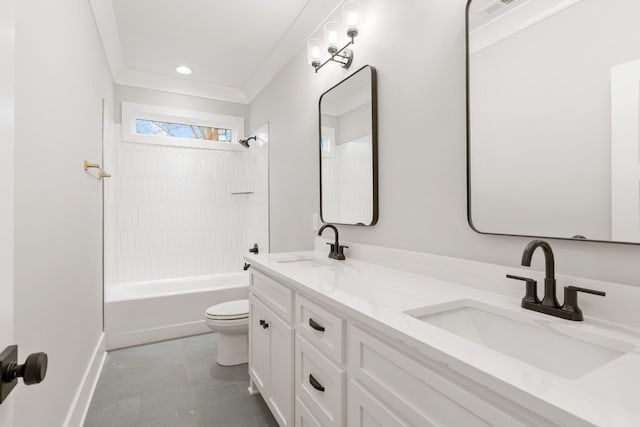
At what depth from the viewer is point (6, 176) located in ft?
1.74

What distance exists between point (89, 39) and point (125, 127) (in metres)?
1.48

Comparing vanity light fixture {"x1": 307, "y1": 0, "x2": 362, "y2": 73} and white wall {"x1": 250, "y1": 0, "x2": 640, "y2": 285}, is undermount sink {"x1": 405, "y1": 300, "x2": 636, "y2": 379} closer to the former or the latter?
white wall {"x1": 250, "y1": 0, "x2": 640, "y2": 285}

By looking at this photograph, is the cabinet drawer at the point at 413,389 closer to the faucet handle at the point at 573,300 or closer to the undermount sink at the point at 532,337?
the undermount sink at the point at 532,337

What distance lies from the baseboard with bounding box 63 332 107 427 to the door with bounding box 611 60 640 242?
7.73 ft

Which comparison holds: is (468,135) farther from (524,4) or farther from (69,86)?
(69,86)

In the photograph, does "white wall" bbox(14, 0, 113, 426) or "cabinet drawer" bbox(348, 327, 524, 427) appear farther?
"white wall" bbox(14, 0, 113, 426)

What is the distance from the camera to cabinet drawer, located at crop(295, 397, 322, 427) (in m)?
1.23

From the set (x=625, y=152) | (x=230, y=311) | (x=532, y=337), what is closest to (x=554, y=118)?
(x=625, y=152)

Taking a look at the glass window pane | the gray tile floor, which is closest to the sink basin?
the gray tile floor

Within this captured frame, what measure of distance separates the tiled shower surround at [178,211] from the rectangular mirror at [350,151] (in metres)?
1.42

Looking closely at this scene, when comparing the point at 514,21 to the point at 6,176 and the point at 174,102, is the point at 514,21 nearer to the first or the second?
the point at 6,176

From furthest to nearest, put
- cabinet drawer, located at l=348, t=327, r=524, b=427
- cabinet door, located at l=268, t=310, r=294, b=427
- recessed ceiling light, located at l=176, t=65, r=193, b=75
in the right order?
recessed ceiling light, located at l=176, t=65, r=193, b=75
cabinet door, located at l=268, t=310, r=294, b=427
cabinet drawer, located at l=348, t=327, r=524, b=427

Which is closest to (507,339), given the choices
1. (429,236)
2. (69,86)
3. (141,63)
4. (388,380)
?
(388,380)

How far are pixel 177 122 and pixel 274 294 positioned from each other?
2.98 meters
